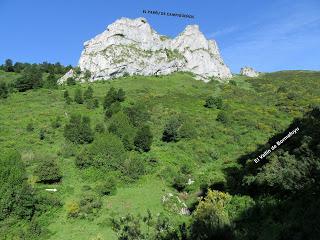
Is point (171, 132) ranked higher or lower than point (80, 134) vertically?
lower

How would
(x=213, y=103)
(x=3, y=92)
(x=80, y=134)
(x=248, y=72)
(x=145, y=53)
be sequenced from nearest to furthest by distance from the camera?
(x=80, y=134)
(x=213, y=103)
(x=3, y=92)
(x=145, y=53)
(x=248, y=72)

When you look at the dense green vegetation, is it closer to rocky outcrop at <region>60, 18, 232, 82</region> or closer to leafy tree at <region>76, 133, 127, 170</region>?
leafy tree at <region>76, 133, 127, 170</region>

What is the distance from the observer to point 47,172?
43.3 meters

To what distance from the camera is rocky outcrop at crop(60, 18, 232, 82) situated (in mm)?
130500

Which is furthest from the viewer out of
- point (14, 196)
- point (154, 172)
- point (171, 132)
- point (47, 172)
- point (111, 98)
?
point (111, 98)

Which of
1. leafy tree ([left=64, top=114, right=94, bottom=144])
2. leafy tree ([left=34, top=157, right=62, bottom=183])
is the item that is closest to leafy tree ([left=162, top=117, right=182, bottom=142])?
leafy tree ([left=64, top=114, right=94, bottom=144])

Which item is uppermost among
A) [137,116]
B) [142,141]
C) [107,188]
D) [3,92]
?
[3,92]

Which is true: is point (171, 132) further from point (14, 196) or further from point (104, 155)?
point (14, 196)

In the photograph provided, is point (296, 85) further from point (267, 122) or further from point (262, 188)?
point (262, 188)

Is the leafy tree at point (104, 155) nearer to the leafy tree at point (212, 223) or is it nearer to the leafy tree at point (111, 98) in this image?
the leafy tree at point (212, 223)

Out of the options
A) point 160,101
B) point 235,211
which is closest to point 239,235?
point 235,211

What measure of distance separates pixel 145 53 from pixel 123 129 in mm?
83766

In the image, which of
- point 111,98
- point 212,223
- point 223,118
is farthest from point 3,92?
point 212,223

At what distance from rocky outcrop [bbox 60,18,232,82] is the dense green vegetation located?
44.7 metres
